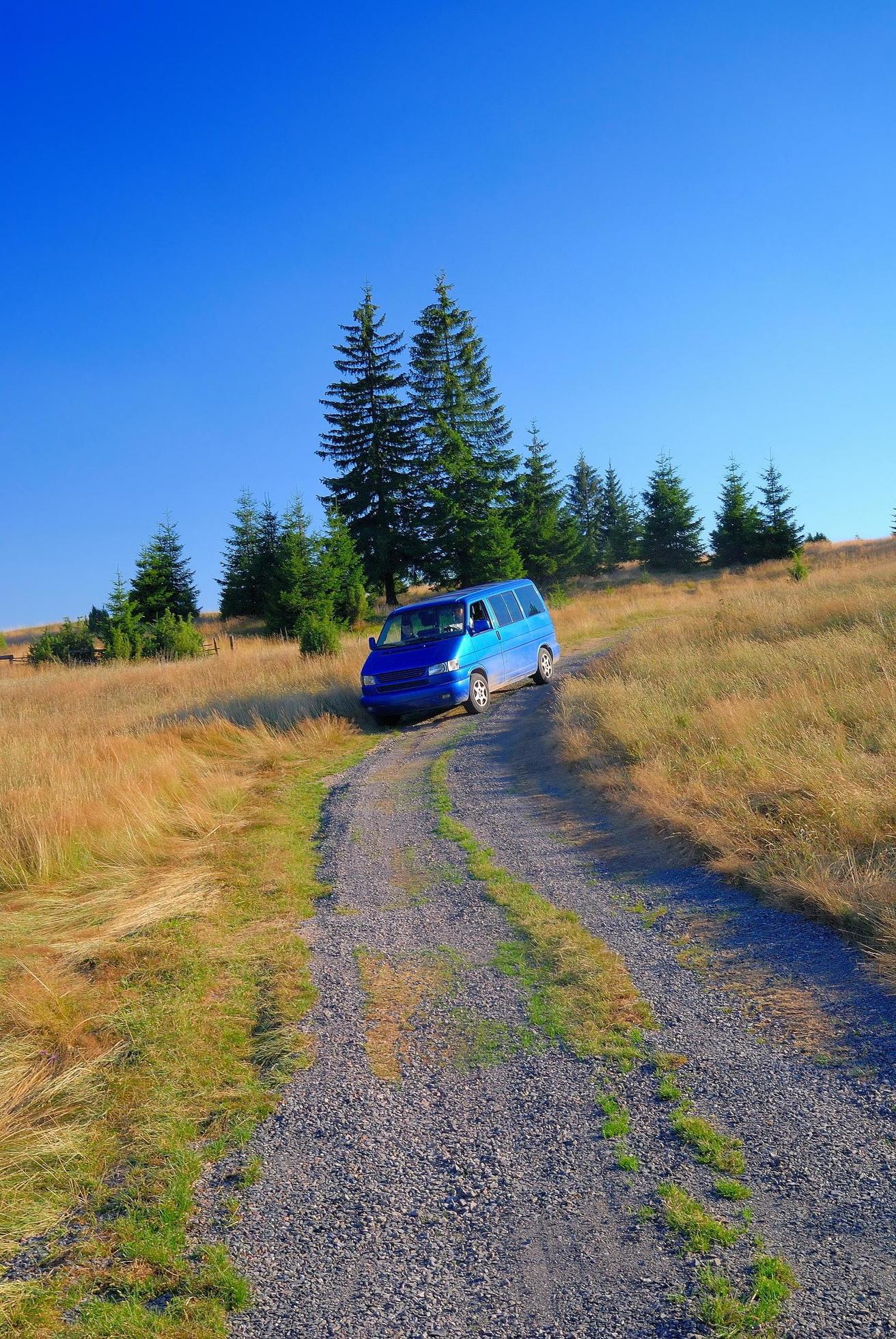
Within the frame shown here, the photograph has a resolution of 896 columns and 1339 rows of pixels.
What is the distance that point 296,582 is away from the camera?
35969 mm

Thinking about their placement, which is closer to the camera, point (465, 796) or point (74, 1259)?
point (74, 1259)

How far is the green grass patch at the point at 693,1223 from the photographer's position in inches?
107

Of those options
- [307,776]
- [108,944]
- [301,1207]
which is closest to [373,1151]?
[301,1207]

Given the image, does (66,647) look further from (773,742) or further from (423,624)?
(773,742)

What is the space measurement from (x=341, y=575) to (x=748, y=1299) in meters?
37.3

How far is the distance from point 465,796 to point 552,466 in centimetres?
4067

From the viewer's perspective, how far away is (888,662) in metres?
10.2

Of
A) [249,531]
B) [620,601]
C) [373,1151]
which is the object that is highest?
[249,531]

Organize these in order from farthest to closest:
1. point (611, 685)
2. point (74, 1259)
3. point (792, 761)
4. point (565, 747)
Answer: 1. point (611, 685)
2. point (565, 747)
3. point (792, 761)
4. point (74, 1259)

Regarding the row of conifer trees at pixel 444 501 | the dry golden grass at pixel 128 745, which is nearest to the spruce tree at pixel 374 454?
the row of conifer trees at pixel 444 501

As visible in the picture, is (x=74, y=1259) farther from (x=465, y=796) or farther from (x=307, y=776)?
(x=307, y=776)

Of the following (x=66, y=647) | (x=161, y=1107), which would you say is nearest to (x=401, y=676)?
(x=161, y=1107)

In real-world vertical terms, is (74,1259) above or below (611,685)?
below

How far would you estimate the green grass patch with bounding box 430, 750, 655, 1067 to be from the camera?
416 cm
